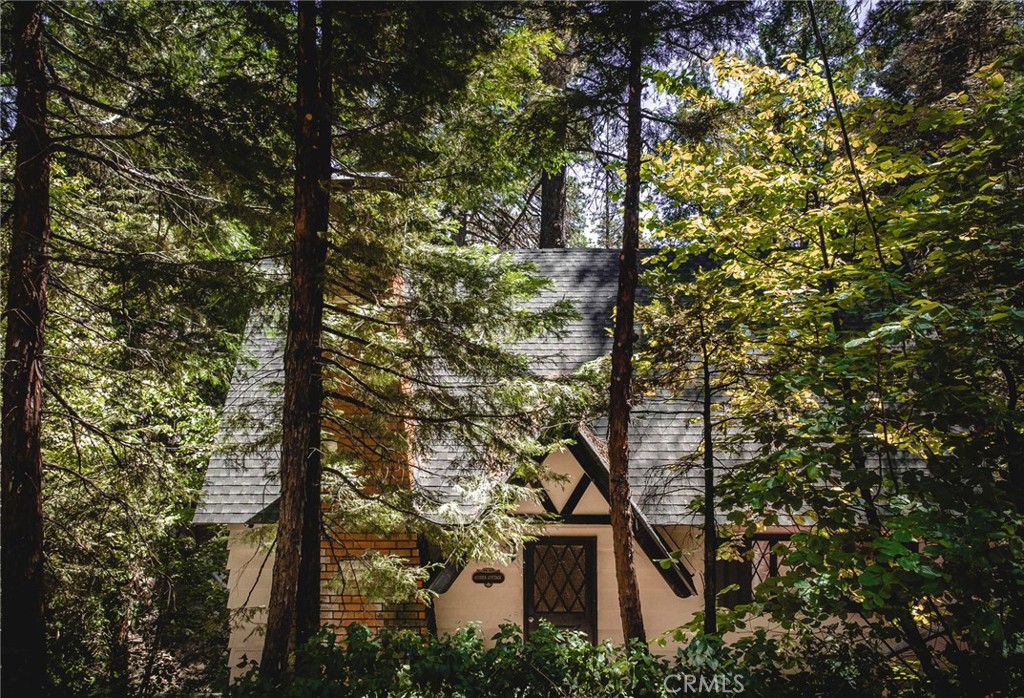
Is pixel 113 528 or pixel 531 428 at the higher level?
pixel 531 428

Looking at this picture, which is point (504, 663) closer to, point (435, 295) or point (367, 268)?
point (435, 295)

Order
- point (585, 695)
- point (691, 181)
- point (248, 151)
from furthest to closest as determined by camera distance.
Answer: point (691, 181) → point (248, 151) → point (585, 695)

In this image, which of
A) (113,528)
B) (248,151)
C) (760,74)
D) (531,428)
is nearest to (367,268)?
(248,151)

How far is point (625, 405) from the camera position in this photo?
6.24m

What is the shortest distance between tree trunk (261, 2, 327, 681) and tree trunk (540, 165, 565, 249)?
11.9 m

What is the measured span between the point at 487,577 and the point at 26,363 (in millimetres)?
6414

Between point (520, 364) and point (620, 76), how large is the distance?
340 centimetres

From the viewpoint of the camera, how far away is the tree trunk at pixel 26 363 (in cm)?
544

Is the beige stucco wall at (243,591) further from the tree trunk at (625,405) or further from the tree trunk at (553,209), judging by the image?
the tree trunk at (553,209)

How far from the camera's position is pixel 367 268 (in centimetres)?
605

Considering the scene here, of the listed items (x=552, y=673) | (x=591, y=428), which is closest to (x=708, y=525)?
(x=552, y=673)

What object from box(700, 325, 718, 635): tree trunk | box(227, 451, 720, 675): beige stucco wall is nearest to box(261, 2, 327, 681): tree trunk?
box(700, 325, 718, 635): tree trunk

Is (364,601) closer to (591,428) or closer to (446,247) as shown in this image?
(591,428)

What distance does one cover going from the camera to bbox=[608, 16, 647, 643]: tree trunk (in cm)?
607
